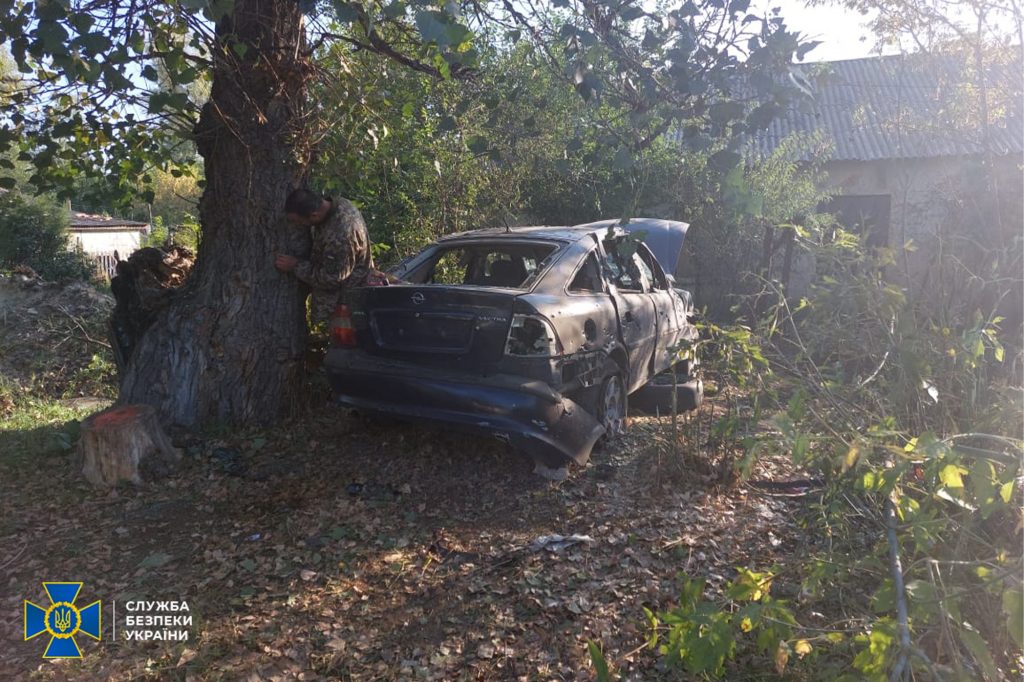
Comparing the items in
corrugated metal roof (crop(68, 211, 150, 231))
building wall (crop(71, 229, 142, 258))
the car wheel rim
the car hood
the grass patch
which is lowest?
the grass patch

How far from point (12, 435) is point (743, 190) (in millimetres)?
6071

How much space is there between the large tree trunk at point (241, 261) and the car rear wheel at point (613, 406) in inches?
99.8

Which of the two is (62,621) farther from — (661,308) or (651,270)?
(651,270)

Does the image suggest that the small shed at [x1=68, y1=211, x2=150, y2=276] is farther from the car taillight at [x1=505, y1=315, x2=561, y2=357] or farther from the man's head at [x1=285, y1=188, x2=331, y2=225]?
the car taillight at [x1=505, y1=315, x2=561, y2=357]

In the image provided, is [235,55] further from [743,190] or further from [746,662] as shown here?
[746,662]

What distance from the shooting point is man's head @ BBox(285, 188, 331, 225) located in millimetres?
5812

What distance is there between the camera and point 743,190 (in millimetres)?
3785

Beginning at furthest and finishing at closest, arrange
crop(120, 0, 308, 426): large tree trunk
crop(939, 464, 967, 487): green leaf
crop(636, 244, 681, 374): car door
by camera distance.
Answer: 1. crop(636, 244, 681, 374): car door
2. crop(120, 0, 308, 426): large tree trunk
3. crop(939, 464, 967, 487): green leaf

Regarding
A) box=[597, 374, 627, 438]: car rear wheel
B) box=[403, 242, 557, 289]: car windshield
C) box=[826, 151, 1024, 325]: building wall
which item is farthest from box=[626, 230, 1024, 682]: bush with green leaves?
box=[403, 242, 557, 289]: car windshield

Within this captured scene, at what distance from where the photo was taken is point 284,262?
19.2 feet

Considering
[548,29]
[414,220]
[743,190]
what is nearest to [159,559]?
[743,190]

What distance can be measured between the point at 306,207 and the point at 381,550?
9.69 feet

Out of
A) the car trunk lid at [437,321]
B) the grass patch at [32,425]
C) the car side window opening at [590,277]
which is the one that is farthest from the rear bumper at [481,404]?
the grass patch at [32,425]

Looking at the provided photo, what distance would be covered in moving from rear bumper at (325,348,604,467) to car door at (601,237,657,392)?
1.01 meters
